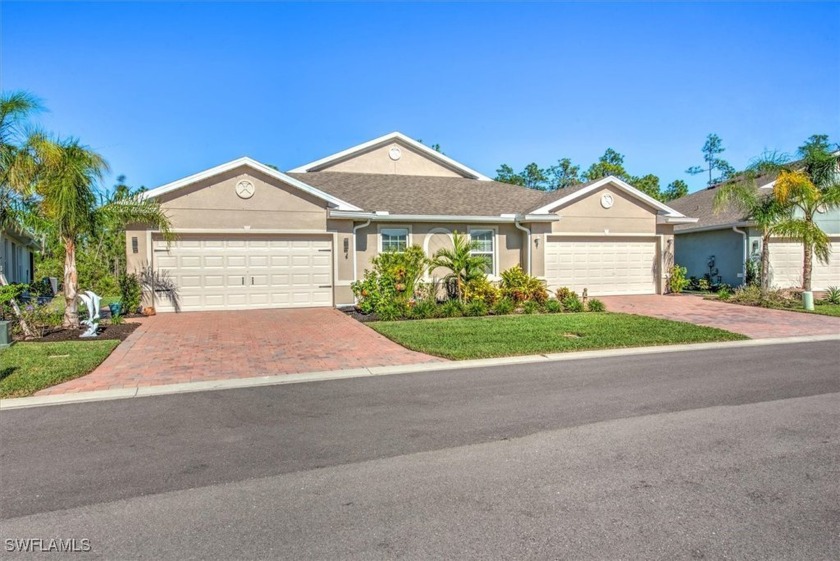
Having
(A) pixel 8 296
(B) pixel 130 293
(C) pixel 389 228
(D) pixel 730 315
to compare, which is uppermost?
(C) pixel 389 228

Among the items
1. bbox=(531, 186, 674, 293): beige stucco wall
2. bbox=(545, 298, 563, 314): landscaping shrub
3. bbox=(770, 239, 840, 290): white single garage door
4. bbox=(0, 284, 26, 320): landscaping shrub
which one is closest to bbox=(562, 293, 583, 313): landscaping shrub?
bbox=(545, 298, 563, 314): landscaping shrub

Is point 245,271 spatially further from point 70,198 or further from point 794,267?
point 794,267

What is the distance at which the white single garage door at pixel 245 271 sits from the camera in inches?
600

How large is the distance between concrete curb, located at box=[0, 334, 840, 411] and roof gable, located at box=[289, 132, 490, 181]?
1447cm

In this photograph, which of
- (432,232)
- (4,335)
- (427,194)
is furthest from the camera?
(427,194)

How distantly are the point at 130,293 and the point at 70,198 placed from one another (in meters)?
4.07

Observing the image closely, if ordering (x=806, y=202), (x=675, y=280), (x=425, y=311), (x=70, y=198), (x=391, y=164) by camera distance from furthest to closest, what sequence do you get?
(x=391, y=164)
(x=675, y=280)
(x=806, y=202)
(x=425, y=311)
(x=70, y=198)

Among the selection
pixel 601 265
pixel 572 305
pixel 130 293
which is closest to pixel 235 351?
pixel 130 293

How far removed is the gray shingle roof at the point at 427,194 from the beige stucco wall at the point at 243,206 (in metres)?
1.94

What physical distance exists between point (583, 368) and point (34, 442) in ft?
23.0

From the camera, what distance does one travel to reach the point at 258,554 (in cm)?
312

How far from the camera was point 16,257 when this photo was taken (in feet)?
89.0

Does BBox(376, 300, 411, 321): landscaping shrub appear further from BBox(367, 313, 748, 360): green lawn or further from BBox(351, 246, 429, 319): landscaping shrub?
BBox(367, 313, 748, 360): green lawn

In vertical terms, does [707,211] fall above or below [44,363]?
above
